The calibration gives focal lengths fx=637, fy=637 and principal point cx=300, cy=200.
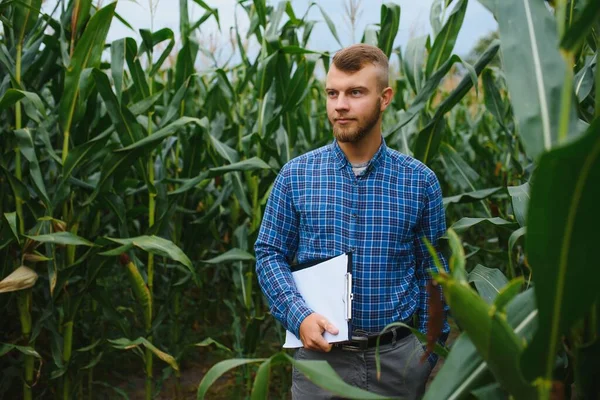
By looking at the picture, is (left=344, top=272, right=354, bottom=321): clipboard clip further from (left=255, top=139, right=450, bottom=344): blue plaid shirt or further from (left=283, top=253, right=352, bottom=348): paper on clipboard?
(left=255, top=139, right=450, bottom=344): blue plaid shirt

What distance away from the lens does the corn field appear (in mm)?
828

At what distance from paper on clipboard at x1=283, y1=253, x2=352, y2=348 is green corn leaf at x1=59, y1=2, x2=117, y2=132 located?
1.34 metres

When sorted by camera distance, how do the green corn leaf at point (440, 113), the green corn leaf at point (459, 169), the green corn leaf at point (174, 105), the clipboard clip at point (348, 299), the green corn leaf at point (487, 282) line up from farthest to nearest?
1. the green corn leaf at point (459, 169)
2. the green corn leaf at point (174, 105)
3. the green corn leaf at point (440, 113)
4. the clipboard clip at point (348, 299)
5. the green corn leaf at point (487, 282)

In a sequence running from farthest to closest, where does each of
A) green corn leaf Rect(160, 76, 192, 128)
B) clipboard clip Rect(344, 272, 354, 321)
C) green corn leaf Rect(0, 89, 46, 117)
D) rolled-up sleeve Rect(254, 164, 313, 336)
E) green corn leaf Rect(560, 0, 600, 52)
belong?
green corn leaf Rect(160, 76, 192, 128), green corn leaf Rect(0, 89, 46, 117), rolled-up sleeve Rect(254, 164, 313, 336), clipboard clip Rect(344, 272, 354, 321), green corn leaf Rect(560, 0, 600, 52)

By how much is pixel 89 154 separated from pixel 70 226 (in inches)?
13.3

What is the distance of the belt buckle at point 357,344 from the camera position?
65.2 inches

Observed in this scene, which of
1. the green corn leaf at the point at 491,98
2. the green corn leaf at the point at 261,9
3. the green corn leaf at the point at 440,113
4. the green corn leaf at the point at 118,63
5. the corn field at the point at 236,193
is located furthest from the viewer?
the green corn leaf at the point at 261,9

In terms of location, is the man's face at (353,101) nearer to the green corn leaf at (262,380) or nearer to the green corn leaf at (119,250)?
the green corn leaf at (262,380)

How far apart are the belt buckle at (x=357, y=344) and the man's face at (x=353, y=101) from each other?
0.51 metres

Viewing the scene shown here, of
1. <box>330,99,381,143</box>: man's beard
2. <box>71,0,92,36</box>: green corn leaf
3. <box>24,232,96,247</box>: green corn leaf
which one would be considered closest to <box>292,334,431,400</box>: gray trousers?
<box>330,99,381,143</box>: man's beard

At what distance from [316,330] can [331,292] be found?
0.34ft

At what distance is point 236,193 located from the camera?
295cm

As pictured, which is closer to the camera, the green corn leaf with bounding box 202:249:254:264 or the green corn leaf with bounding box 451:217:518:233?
the green corn leaf with bounding box 451:217:518:233

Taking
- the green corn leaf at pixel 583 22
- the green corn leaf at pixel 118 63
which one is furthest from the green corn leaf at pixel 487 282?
the green corn leaf at pixel 118 63
